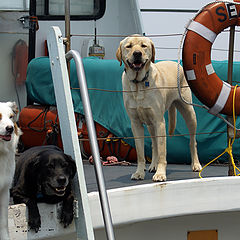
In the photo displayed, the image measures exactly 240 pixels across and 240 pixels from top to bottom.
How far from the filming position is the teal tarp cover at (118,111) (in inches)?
229

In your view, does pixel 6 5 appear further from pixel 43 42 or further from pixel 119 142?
pixel 119 142

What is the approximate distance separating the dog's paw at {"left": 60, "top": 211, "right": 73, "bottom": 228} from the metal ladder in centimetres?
4

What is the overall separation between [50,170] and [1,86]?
3255mm

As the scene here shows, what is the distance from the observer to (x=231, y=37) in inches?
160

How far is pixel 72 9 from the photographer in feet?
22.7

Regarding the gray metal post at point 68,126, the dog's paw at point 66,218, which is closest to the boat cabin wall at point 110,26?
the gray metal post at point 68,126

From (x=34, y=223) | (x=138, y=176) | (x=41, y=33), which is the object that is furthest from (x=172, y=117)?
(x=34, y=223)

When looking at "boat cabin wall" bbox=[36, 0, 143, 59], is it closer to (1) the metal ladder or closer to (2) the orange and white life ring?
(2) the orange and white life ring

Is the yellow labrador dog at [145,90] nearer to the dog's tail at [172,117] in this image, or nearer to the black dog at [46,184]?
the dog's tail at [172,117]

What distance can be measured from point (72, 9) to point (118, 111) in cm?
176

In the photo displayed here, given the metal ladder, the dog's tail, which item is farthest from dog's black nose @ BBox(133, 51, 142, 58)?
the metal ladder

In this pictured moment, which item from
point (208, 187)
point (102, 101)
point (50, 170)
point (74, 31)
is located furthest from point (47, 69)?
point (50, 170)

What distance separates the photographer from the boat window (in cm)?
672

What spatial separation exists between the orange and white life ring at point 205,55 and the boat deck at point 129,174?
886 millimetres
